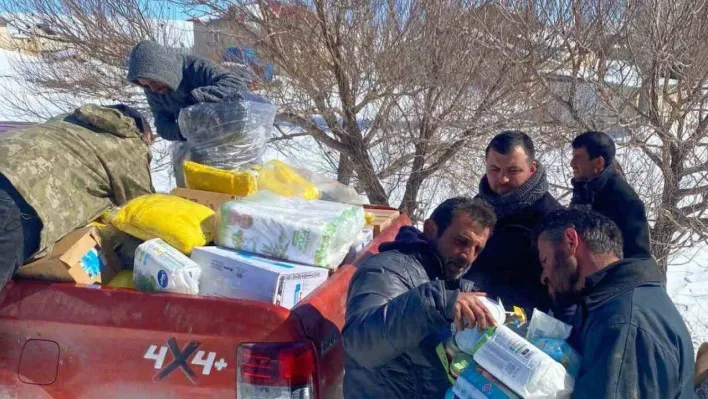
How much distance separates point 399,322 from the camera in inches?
73.3

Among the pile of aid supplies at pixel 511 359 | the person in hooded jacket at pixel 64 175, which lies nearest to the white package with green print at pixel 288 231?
the person in hooded jacket at pixel 64 175

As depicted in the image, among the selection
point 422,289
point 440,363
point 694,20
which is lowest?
point 440,363

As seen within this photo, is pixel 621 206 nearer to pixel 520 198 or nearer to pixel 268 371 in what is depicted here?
pixel 520 198

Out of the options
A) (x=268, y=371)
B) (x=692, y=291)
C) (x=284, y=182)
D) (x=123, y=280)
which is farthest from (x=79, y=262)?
(x=692, y=291)

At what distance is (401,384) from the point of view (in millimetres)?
2117

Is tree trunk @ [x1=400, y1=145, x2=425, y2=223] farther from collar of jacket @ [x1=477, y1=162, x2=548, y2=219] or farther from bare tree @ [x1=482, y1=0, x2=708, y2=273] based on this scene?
collar of jacket @ [x1=477, y1=162, x2=548, y2=219]

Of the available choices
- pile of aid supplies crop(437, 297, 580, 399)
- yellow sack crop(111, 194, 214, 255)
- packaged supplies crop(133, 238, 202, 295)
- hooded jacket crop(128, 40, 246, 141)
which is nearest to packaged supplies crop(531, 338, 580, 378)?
pile of aid supplies crop(437, 297, 580, 399)

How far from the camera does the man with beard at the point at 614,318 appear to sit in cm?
162

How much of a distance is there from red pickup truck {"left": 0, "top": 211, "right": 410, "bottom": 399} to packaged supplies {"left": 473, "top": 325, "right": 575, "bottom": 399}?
638 mm

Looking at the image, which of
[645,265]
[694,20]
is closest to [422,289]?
[645,265]

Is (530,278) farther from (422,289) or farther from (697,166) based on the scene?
(697,166)

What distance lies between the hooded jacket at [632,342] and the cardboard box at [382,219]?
162cm

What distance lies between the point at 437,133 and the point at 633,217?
2864mm

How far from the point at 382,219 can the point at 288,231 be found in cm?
106
